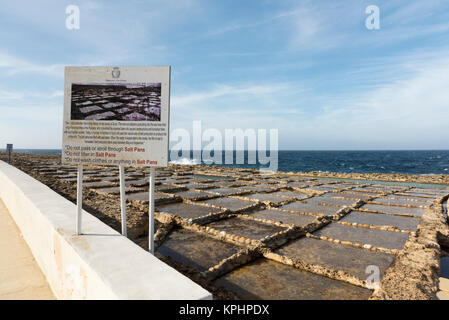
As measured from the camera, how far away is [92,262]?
71.7 inches

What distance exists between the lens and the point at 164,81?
241cm

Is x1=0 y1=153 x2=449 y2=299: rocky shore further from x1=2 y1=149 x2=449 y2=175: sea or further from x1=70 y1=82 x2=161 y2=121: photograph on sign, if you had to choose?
x1=2 y1=149 x2=449 y2=175: sea

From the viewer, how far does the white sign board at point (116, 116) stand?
2.39 meters

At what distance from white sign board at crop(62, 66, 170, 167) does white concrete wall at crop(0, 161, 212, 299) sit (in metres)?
0.69

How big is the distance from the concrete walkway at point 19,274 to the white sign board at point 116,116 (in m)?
1.22

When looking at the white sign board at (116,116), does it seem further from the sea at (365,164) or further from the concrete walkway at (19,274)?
the sea at (365,164)

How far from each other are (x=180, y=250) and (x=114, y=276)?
1564 mm

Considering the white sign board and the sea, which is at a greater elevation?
the white sign board

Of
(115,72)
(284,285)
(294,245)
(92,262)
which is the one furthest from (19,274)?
(294,245)

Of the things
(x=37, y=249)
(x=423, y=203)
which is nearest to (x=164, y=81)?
(x=37, y=249)

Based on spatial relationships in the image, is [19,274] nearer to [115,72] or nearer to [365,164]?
[115,72]

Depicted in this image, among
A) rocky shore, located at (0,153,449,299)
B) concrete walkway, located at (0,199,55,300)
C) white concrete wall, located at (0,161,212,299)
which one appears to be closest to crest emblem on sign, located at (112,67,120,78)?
white concrete wall, located at (0,161,212,299)

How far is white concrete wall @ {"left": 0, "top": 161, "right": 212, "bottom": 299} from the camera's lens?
1.51 meters
